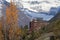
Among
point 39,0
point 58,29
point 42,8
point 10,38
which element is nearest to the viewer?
point 58,29

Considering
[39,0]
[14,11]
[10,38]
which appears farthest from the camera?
[39,0]

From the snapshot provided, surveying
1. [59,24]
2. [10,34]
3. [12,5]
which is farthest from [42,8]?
[59,24]

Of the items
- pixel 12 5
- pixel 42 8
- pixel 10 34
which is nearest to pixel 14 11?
pixel 12 5

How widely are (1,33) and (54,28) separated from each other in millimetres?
11148

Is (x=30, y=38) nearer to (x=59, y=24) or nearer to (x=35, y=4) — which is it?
(x=59, y=24)

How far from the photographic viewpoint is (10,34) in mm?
14359

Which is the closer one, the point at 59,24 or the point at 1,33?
the point at 59,24

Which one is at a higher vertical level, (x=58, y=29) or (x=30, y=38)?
(x=58, y=29)

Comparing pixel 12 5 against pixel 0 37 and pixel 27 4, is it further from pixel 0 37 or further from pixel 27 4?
pixel 27 4

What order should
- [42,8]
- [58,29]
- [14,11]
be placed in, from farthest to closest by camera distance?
[42,8], [14,11], [58,29]

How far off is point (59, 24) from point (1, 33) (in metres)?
11.1

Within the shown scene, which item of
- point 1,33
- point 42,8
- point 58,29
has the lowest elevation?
point 42,8

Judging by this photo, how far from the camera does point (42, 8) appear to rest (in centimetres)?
4100

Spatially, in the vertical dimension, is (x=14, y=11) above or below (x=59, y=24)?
below
